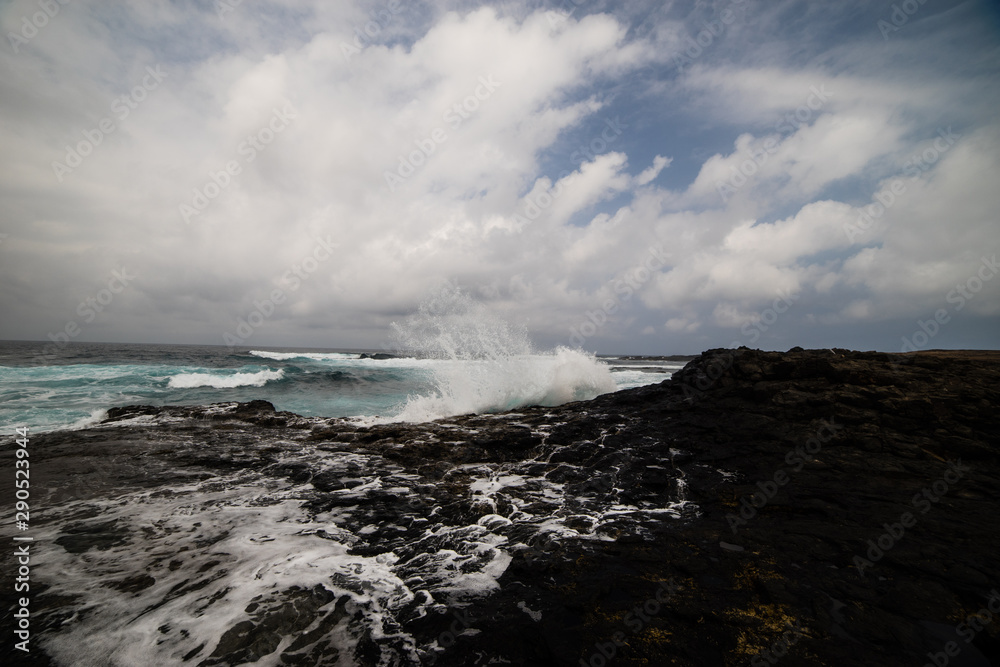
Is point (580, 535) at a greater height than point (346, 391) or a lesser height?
greater

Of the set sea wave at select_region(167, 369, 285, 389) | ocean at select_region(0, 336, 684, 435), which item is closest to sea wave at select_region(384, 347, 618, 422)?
ocean at select_region(0, 336, 684, 435)

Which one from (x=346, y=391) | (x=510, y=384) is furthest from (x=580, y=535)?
(x=346, y=391)

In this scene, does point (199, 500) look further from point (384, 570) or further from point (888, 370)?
point (888, 370)

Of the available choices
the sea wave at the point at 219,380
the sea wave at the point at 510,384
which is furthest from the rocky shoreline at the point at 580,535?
the sea wave at the point at 219,380

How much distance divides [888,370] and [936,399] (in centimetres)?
107

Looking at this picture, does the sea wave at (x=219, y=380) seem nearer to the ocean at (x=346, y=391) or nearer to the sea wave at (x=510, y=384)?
the ocean at (x=346, y=391)

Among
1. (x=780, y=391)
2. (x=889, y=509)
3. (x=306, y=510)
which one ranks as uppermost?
(x=780, y=391)

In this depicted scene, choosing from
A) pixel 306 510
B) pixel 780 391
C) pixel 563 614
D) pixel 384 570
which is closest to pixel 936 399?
pixel 780 391

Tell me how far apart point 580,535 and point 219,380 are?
887 inches

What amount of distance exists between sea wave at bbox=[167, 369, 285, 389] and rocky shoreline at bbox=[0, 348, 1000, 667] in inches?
481

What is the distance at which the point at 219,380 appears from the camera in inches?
810

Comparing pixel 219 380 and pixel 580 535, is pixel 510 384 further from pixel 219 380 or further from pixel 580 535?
pixel 219 380

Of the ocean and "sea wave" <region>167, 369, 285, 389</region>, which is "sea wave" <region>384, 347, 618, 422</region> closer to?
the ocean

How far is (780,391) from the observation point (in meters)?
7.00
